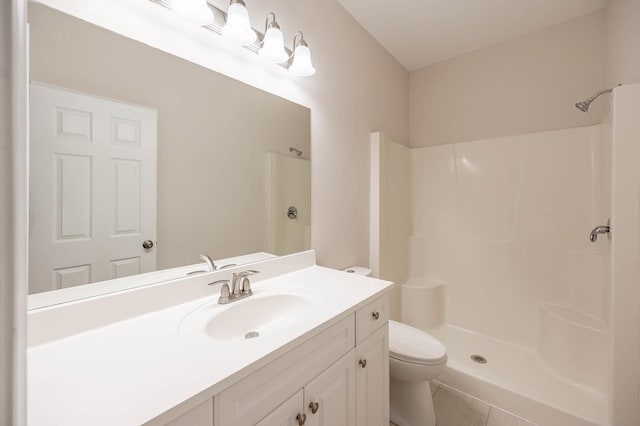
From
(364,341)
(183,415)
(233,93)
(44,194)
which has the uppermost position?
(233,93)

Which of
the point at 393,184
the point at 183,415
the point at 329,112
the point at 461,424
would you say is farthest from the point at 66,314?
the point at 393,184

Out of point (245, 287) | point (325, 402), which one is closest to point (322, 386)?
point (325, 402)

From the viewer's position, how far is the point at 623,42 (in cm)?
143

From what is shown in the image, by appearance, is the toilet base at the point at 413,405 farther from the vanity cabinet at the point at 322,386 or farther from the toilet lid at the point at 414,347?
the vanity cabinet at the point at 322,386

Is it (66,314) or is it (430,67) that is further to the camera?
(430,67)

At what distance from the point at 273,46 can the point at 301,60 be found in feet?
0.56

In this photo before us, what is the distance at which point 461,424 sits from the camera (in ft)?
4.87

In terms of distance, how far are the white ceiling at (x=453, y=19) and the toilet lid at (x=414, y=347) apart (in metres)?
2.07

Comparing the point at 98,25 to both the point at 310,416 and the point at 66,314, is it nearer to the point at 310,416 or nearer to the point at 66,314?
the point at 66,314

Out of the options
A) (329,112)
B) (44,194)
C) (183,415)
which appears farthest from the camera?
(329,112)

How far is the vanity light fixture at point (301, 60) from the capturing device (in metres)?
1.30

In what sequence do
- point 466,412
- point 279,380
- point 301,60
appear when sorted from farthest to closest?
point 466,412 < point 301,60 < point 279,380

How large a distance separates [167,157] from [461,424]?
1991mm

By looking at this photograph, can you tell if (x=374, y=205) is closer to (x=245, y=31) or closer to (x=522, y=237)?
(x=522, y=237)
